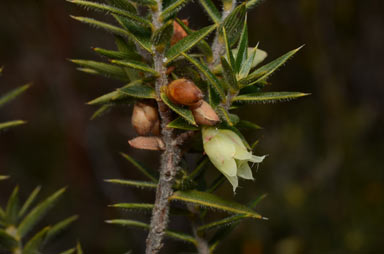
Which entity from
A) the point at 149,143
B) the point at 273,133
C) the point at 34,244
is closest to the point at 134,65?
the point at 149,143

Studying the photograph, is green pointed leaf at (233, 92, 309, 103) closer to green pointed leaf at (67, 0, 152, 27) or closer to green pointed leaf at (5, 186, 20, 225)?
green pointed leaf at (67, 0, 152, 27)

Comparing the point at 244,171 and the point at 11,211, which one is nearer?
the point at 244,171

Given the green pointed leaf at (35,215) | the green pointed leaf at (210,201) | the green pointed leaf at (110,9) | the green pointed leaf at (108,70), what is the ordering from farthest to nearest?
the green pointed leaf at (35,215) < the green pointed leaf at (108,70) < the green pointed leaf at (210,201) < the green pointed leaf at (110,9)

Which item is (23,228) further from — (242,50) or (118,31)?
(242,50)

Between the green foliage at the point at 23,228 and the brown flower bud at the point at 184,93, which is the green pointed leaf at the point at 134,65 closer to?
the brown flower bud at the point at 184,93

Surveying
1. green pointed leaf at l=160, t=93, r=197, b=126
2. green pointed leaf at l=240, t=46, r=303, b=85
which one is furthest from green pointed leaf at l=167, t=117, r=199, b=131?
green pointed leaf at l=240, t=46, r=303, b=85

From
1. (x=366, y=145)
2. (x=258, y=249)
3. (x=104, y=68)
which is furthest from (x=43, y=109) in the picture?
(x=104, y=68)

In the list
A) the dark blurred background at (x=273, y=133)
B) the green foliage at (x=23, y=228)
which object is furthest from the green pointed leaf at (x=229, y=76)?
the dark blurred background at (x=273, y=133)
